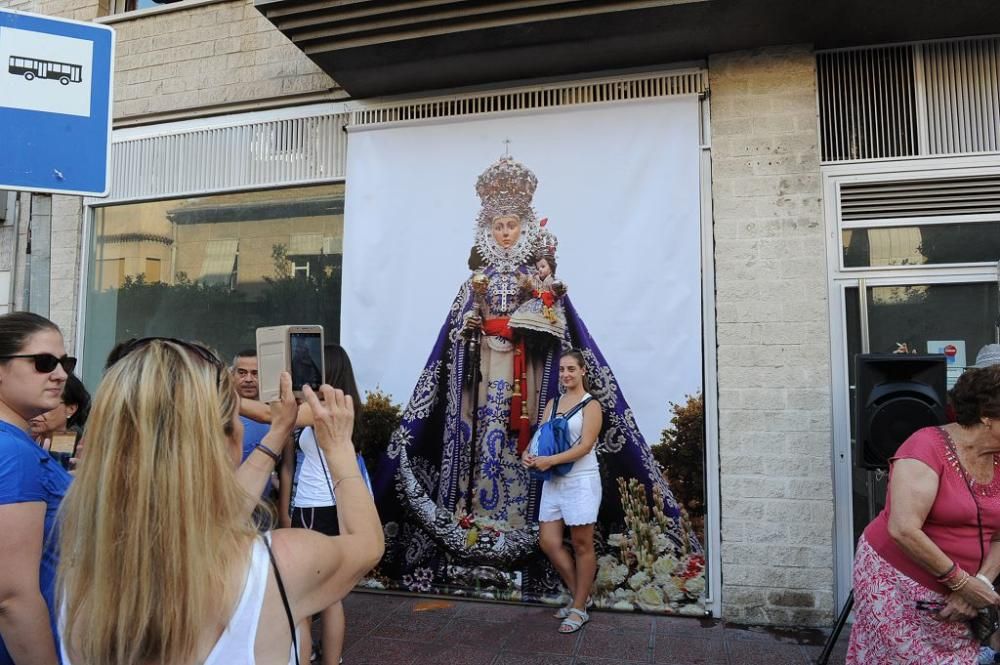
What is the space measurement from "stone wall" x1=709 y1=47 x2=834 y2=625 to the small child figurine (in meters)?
1.14

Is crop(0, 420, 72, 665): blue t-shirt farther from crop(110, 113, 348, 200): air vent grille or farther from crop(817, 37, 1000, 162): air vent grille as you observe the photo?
crop(817, 37, 1000, 162): air vent grille

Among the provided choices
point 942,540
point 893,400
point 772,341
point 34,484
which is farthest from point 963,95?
point 34,484

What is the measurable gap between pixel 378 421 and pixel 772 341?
9.76 ft

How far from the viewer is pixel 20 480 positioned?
175 centimetres

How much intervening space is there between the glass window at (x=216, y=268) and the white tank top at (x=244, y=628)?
4.47 metres

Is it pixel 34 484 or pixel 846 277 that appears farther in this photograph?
pixel 846 277

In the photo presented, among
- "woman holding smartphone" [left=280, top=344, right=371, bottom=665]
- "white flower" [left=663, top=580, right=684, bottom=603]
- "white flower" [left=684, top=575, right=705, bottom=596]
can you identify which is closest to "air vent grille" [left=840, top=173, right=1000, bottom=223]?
"white flower" [left=684, top=575, right=705, bottom=596]

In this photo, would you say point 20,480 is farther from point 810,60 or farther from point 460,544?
point 810,60

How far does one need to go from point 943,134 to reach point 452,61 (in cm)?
347

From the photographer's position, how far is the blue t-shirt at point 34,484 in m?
1.73

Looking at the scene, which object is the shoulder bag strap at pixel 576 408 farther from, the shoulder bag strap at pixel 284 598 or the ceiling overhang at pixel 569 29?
the shoulder bag strap at pixel 284 598

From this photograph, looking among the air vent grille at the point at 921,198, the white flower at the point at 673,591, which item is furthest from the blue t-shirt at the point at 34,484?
the air vent grille at the point at 921,198

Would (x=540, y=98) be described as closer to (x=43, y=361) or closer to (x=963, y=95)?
(x=963, y=95)

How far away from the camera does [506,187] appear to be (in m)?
5.34
